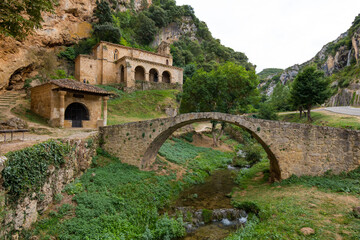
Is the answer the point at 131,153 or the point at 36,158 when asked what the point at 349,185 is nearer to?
the point at 131,153

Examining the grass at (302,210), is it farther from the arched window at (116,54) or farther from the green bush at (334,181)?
the arched window at (116,54)

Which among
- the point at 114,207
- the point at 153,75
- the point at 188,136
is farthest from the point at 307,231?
the point at 153,75

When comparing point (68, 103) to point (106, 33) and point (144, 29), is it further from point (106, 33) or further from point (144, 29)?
point (144, 29)

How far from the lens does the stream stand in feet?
25.5

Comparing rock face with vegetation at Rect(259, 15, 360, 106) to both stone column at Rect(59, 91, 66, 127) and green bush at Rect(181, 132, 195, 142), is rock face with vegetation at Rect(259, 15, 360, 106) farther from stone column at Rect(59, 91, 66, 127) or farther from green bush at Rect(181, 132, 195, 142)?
stone column at Rect(59, 91, 66, 127)

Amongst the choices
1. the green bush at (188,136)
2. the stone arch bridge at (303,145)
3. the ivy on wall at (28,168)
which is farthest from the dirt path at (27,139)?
the green bush at (188,136)

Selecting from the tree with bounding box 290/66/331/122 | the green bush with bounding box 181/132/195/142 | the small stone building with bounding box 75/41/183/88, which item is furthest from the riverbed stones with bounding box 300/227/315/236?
the small stone building with bounding box 75/41/183/88

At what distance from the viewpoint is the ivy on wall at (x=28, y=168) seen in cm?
545

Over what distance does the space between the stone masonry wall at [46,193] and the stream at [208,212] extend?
207 inches

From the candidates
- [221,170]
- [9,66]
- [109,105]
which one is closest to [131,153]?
[221,170]

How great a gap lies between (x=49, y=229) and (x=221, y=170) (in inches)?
542

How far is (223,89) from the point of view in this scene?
68.6 feet

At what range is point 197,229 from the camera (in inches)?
315

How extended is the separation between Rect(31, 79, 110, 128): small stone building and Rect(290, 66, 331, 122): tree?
22.6m
